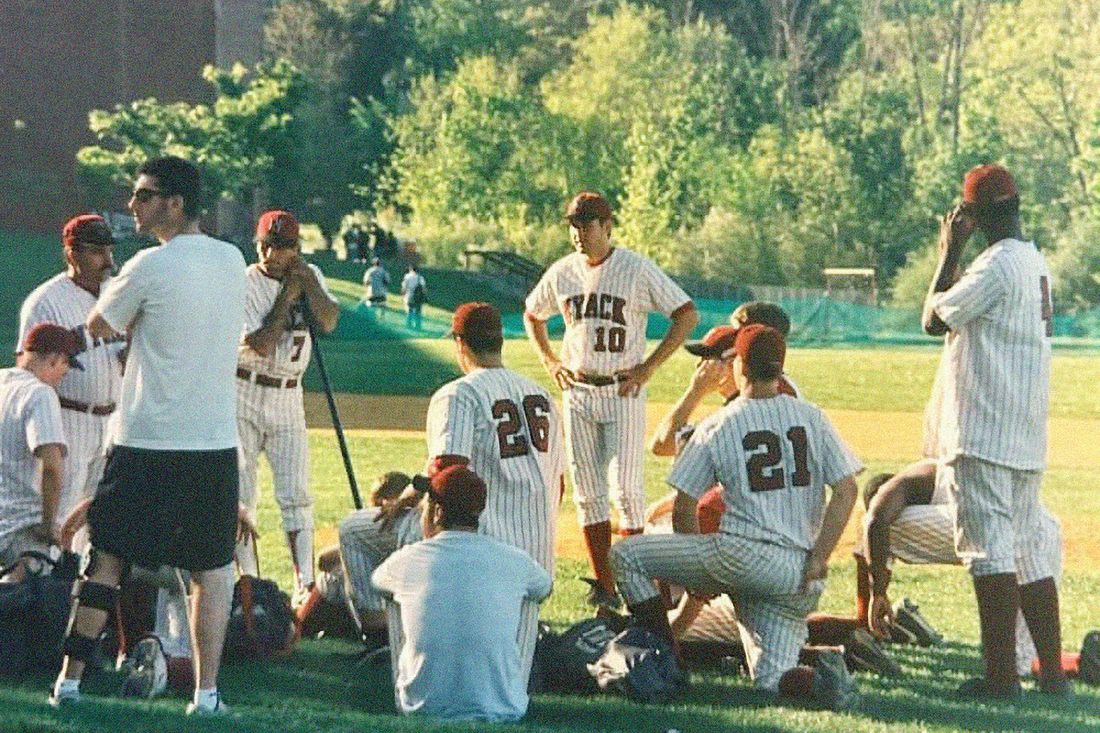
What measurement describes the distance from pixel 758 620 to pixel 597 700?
56 centimetres

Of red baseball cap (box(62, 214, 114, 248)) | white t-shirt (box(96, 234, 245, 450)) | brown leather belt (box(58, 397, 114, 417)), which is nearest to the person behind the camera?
white t-shirt (box(96, 234, 245, 450))

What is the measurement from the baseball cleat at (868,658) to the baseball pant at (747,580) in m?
0.45

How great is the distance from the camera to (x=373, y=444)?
53.5ft

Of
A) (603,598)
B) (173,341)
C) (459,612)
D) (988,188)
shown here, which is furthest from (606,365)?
(173,341)

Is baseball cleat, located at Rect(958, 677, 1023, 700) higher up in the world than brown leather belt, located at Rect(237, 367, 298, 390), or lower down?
lower down

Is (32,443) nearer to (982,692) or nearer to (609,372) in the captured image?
(609,372)

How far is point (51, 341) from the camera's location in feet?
21.2

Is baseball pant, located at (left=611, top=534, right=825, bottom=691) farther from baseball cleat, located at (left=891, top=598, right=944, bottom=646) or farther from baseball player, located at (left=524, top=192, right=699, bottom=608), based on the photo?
baseball player, located at (left=524, top=192, right=699, bottom=608)

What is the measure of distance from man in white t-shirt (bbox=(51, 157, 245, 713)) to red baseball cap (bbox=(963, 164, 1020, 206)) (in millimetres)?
2252

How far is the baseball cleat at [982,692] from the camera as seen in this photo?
602 centimetres

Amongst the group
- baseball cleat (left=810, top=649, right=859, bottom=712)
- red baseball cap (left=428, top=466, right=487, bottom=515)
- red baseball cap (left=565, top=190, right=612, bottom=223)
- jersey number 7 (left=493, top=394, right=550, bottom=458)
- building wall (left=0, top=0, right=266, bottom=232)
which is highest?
building wall (left=0, top=0, right=266, bottom=232)

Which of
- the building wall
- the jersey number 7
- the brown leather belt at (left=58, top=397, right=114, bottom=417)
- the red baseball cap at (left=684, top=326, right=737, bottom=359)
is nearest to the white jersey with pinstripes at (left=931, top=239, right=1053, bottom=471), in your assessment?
the red baseball cap at (left=684, top=326, right=737, bottom=359)

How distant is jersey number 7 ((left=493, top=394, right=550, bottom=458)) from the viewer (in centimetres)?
605

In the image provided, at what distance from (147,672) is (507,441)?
1243mm
